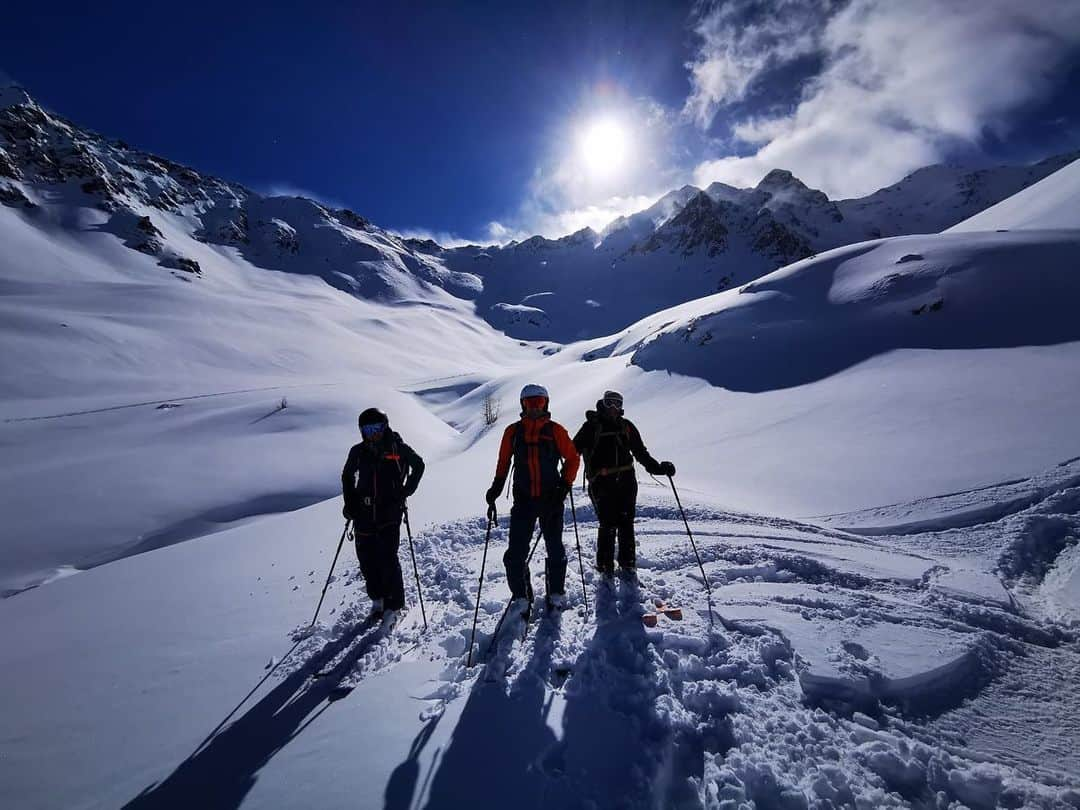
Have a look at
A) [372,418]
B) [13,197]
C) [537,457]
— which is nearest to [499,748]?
[537,457]

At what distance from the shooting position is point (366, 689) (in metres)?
3.69

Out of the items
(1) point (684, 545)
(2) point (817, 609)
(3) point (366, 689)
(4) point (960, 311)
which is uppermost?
(4) point (960, 311)

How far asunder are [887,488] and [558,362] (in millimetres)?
50387

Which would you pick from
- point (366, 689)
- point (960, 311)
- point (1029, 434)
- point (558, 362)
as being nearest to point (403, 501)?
point (366, 689)

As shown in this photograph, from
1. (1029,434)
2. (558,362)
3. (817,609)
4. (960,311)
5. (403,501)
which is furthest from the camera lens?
(558,362)

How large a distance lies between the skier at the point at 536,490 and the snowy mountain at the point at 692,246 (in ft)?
366

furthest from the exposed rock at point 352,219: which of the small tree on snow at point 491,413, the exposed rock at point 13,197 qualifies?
the small tree on snow at point 491,413

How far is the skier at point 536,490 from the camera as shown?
457 cm

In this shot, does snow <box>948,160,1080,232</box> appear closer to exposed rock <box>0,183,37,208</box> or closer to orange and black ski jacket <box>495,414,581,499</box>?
orange and black ski jacket <box>495,414,581,499</box>

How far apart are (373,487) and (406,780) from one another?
2773mm

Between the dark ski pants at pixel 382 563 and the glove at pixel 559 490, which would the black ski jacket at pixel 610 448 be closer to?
the glove at pixel 559 490

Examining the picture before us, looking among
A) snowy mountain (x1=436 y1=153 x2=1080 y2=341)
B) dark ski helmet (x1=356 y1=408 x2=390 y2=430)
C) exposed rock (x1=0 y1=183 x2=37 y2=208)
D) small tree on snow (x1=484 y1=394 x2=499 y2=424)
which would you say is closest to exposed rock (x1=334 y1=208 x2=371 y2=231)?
snowy mountain (x1=436 y1=153 x2=1080 y2=341)

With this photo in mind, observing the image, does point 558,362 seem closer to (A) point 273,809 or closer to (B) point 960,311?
(B) point 960,311

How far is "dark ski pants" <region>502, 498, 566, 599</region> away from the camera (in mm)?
4578
